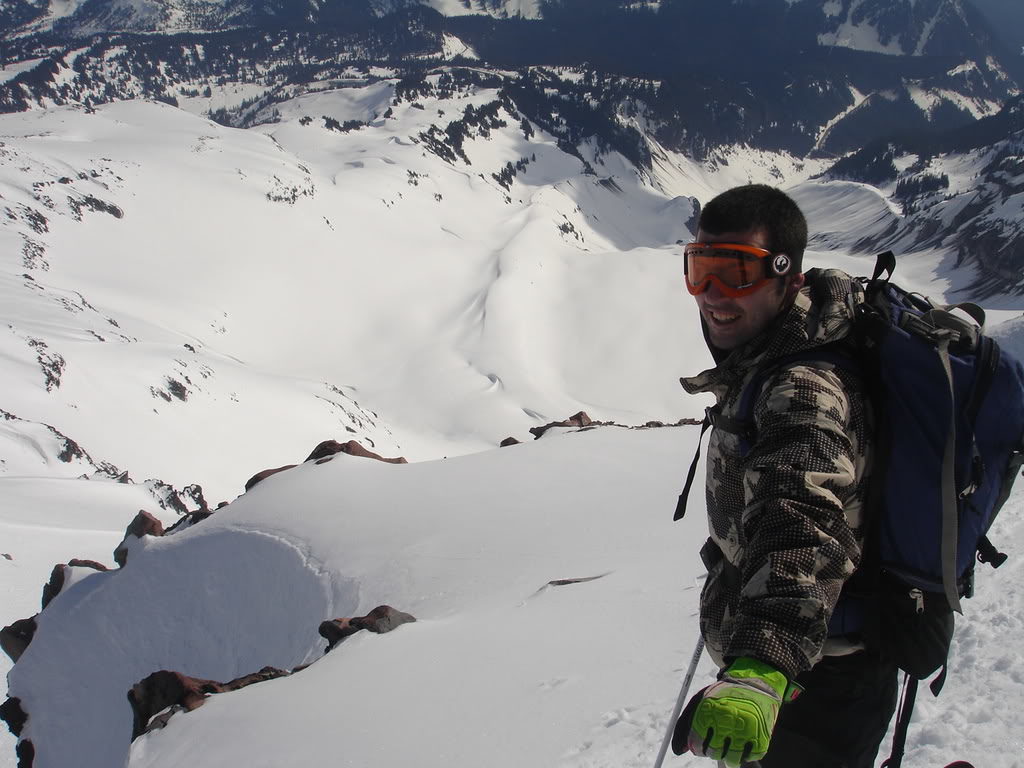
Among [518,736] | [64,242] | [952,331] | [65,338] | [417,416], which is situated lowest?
[417,416]

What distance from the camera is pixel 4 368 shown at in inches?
1179

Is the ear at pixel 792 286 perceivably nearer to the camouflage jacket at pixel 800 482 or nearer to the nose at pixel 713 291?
the camouflage jacket at pixel 800 482

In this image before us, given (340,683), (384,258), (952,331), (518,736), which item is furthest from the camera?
(384,258)

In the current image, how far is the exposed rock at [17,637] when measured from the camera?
14469 millimetres

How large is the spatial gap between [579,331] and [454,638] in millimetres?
80815

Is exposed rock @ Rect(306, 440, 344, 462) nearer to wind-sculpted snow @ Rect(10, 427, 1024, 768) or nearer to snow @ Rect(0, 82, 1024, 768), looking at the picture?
wind-sculpted snow @ Rect(10, 427, 1024, 768)

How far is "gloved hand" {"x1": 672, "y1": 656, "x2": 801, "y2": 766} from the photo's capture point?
1.90 meters

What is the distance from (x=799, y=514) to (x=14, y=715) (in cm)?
1619

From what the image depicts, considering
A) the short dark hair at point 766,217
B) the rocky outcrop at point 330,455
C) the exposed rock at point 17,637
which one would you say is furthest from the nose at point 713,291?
the exposed rock at point 17,637

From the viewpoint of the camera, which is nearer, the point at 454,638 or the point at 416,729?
the point at 416,729

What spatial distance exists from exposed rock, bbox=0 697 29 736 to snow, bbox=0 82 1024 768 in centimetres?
23

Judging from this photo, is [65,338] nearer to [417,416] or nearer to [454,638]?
[417,416]

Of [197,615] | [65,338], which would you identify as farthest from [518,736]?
[65,338]

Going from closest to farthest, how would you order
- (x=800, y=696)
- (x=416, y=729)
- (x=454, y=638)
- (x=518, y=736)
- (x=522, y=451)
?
1. (x=800, y=696)
2. (x=518, y=736)
3. (x=416, y=729)
4. (x=454, y=638)
5. (x=522, y=451)
